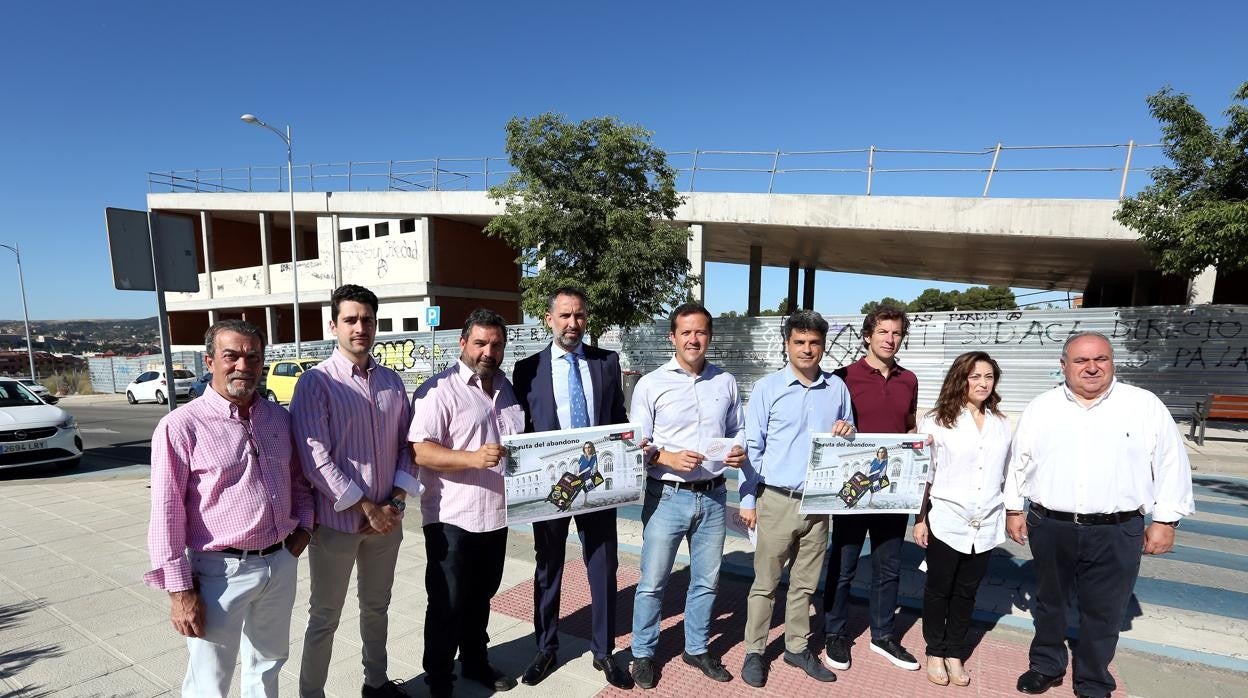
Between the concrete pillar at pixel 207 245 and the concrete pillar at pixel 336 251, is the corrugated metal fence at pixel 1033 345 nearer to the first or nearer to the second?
the concrete pillar at pixel 336 251

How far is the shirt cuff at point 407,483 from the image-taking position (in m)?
2.93

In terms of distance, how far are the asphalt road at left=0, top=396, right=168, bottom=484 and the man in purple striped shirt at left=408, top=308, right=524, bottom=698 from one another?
27.7 ft

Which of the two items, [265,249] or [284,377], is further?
[265,249]

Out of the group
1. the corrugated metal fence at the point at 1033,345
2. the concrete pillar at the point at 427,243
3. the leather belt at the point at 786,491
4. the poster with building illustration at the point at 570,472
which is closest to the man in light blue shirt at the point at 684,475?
the poster with building illustration at the point at 570,472

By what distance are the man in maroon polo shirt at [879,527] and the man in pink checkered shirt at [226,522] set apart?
299cm

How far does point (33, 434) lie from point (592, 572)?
10154 millimetres

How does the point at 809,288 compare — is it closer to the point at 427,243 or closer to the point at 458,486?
the point at 427,243

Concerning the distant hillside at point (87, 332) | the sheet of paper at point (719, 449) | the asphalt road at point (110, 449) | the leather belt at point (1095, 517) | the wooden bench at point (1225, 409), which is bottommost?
the distant hillside at point (87, 332)

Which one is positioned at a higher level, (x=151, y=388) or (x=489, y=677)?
(x=489, y=677)

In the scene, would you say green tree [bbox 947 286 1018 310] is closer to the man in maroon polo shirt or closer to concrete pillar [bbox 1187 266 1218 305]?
concrete pillar [bbox 1187 266 1218 305]

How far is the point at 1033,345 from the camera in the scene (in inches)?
532

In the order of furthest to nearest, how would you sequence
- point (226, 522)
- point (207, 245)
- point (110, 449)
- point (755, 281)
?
point (207, 245) < point (755, 281) < point (110, 449) < point (226, 522)

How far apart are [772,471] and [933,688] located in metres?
1.48

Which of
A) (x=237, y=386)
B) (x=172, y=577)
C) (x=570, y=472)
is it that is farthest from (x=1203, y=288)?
(x=172, y=577)
